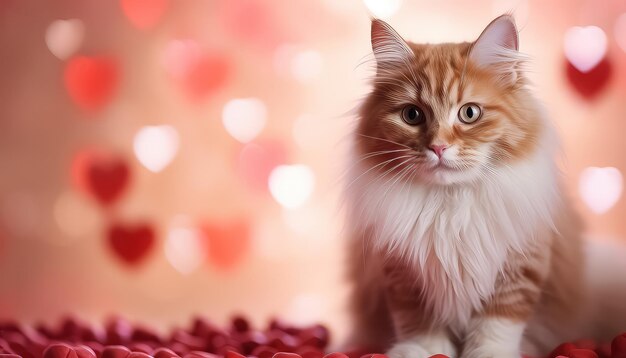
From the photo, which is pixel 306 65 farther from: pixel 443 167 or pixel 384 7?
pixel 443 167

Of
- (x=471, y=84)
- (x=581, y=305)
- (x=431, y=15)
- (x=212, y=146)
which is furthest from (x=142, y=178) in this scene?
(x=581, y=305)

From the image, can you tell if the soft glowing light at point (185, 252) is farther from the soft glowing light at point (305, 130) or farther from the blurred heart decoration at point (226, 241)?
the soft glowing light at point (305, 130)

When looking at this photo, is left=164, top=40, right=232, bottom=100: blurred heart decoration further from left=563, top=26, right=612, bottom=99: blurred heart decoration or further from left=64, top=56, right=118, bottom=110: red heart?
left=563, top=26, right=612, bottom=99: blurred heart decoration

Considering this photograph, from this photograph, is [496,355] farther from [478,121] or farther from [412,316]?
[478,121]

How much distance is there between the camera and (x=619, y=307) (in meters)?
1.42

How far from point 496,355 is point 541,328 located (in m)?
0.24

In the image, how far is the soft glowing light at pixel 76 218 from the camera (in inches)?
77.3

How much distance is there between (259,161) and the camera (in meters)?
1.96

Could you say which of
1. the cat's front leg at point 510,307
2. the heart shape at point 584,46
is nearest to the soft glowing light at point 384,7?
the heart shape at point 584,46

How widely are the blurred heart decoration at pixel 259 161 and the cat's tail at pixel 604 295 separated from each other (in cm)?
89

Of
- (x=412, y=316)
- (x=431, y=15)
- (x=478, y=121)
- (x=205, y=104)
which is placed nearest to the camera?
(x=478, y=121)

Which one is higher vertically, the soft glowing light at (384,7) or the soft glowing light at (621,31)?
the soft glowing light at (621,31)

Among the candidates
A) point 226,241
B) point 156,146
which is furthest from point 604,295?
point 156,146

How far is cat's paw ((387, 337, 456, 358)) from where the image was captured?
4.17 ft
